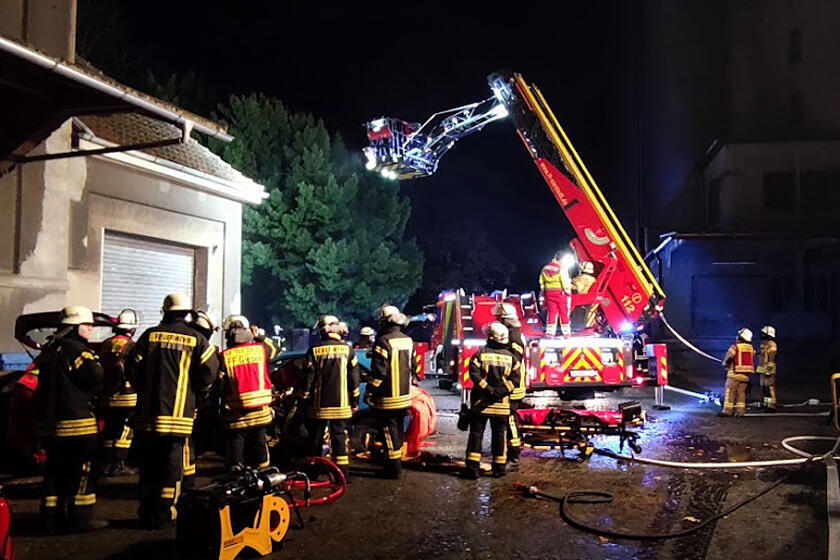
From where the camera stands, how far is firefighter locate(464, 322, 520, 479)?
7152 millimetres

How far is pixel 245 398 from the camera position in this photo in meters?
6.11

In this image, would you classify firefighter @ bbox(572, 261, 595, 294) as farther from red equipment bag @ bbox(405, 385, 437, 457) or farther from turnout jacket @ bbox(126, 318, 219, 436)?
turnout jacket @ bbox(126, 318, 219, 436)

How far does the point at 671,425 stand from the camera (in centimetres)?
1069

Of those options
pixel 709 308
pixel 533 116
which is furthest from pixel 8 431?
pixel 709 308

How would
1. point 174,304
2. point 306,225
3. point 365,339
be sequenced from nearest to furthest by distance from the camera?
point 174,304 < point 365,339 < point 306,225

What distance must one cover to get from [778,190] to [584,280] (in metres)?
18.4

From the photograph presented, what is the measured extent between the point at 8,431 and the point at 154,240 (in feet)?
16.7

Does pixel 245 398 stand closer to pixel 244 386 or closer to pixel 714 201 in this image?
pixel 244 386

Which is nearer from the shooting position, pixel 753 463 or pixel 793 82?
pixel 753 463

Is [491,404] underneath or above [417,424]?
above

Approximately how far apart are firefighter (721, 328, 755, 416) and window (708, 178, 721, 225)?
17.1 meters

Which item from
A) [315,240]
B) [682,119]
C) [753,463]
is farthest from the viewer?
[682,119]

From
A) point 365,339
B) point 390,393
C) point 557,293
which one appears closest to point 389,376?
point 390,393

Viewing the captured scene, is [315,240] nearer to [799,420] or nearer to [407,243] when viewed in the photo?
[407,243]
